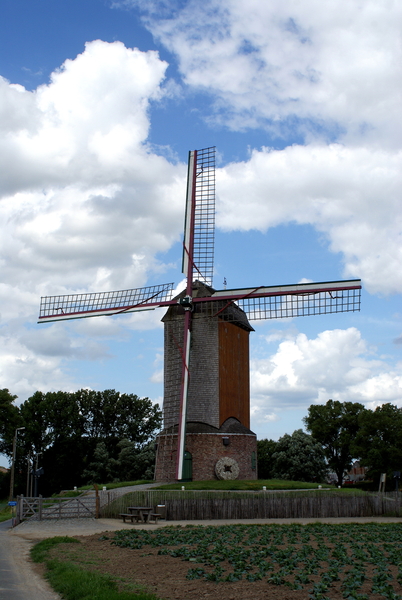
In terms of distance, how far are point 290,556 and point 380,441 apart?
132ft

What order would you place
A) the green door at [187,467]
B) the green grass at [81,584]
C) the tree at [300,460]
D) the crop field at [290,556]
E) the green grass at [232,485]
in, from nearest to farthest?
the green grass at [81,584] → the crop field at [290,556] → the green grass at [232,485] → the green door at [187,467] → the tree at [300,460]

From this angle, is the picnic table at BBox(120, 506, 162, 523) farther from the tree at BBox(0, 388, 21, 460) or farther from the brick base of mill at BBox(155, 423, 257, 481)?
the tree at BBox(0, 388, 21, 460)

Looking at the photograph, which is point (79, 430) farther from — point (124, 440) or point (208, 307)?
point (208, 307)

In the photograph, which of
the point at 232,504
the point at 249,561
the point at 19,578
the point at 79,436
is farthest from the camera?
the point at 79,436

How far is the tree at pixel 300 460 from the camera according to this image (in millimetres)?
46250

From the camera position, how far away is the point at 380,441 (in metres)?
50.7

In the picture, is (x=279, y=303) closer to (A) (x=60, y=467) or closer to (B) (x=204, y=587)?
(B) (x=204, y=587)

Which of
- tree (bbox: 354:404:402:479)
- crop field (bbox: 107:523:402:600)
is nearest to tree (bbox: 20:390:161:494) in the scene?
tree (bbox: 354:404:402:479)

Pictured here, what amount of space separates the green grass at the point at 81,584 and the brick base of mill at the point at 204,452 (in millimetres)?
18278

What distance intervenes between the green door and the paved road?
47.0 feet

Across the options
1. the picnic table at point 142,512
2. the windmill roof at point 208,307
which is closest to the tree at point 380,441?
the windmill roof at point 208,307

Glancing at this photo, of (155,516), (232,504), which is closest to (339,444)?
(232,504)

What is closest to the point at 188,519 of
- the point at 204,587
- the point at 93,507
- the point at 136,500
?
the point at 136,500

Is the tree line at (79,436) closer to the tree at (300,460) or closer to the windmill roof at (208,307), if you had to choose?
the tree at (300,460)
